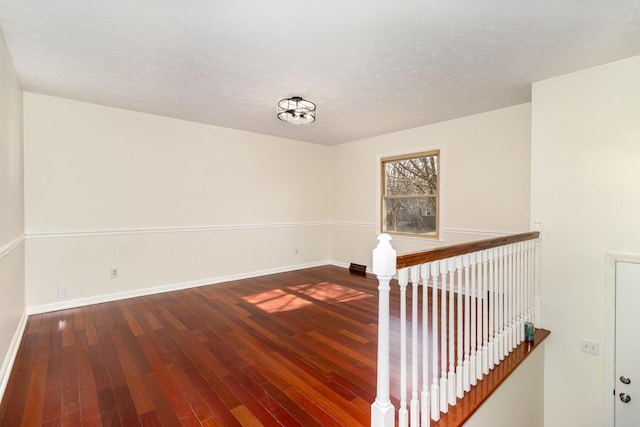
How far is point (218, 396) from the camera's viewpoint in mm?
1902

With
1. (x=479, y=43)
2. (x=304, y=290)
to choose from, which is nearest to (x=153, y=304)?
(x=304, y=290)

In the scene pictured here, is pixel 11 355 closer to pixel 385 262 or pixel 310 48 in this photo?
pixel 385 262

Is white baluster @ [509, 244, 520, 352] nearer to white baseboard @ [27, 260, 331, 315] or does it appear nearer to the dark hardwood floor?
the dark hardwood floor

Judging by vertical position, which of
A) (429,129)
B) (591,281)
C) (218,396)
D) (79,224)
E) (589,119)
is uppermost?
(429,129)

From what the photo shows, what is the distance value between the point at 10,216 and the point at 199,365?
1.99m

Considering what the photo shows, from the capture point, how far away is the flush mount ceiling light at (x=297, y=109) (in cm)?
325

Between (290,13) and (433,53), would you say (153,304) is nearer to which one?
(290,13)

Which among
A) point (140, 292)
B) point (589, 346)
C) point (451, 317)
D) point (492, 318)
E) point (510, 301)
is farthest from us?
point (140, 292)

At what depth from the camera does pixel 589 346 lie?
263cm

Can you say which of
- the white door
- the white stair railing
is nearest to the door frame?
the white door

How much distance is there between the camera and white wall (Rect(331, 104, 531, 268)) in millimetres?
3594

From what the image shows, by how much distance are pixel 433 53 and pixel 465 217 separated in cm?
245

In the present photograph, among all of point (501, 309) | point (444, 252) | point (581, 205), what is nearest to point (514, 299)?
point (501, 309)

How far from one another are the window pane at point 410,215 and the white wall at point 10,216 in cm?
459
